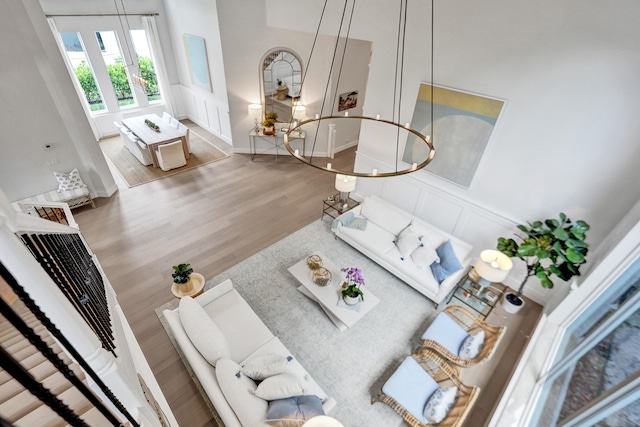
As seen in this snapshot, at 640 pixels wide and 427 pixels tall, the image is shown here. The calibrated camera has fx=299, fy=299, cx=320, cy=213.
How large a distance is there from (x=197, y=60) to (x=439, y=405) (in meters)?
8.82

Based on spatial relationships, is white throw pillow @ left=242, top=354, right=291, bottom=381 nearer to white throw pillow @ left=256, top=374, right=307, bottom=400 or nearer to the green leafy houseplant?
white throw pillow @ left=256, top=374, right=307, bottom=400

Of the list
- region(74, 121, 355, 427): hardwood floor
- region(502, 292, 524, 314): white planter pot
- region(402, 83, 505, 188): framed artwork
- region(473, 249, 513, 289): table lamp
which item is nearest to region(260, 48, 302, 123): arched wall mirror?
region(74, 121, 355, 427): hardwood floor

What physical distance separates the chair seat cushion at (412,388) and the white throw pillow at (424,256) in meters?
1.56

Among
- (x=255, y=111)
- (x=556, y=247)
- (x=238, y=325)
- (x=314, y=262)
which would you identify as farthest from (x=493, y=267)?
(x=255, y=111)

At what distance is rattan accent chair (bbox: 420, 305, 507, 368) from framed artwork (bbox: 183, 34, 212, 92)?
A: 776 centimetres

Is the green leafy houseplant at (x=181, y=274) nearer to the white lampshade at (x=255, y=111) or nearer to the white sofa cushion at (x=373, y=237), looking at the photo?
the white sofa cushion at (x=373, y=237)

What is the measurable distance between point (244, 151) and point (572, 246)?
7151mm

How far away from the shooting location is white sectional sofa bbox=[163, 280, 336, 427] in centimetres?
264

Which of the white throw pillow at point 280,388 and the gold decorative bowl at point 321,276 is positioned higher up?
the white throw pillow at point 280,388

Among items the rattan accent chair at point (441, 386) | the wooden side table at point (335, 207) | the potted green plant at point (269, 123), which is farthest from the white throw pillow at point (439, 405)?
the potted green plant at point (269, 123)

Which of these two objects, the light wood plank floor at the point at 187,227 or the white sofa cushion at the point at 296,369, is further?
the light wood plank floor at the point at 187,227

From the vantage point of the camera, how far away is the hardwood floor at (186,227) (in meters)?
3.78

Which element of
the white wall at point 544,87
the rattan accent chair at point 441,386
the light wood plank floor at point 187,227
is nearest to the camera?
the rattan accent chair at point 441,386

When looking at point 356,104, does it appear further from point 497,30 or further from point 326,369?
point 326,369
